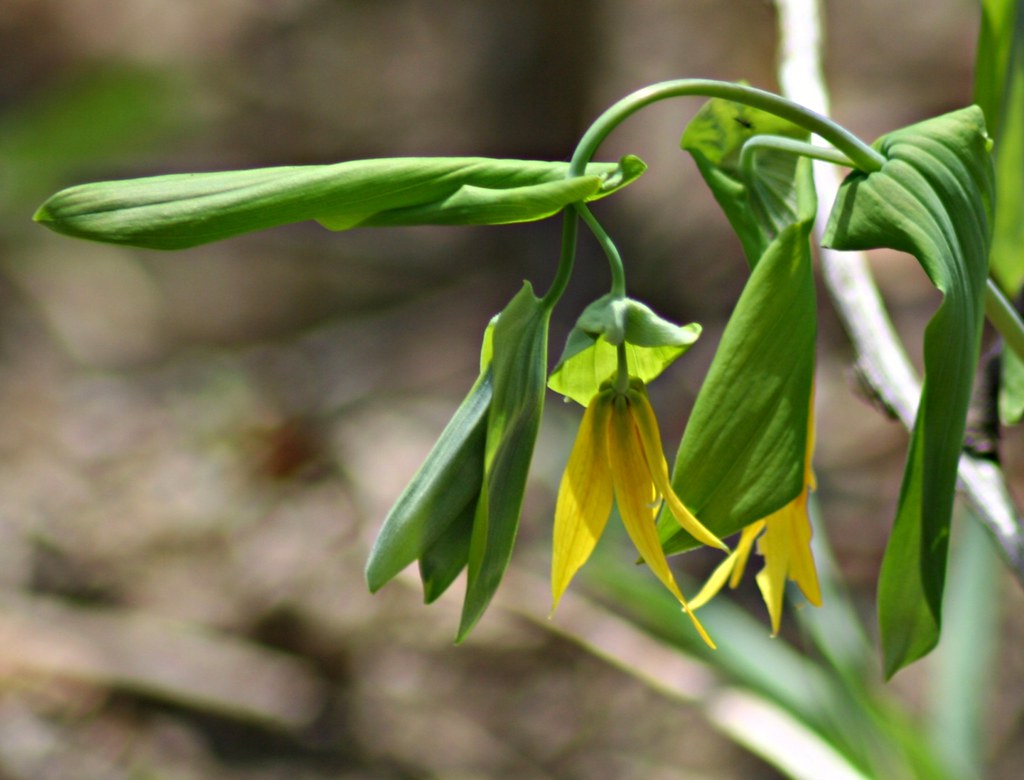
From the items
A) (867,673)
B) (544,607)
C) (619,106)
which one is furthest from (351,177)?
(544,607)

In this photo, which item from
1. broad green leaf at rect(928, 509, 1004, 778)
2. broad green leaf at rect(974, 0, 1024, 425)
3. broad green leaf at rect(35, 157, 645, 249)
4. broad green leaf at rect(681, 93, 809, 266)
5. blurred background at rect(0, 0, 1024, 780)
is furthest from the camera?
blurred background at rect(0, 0, 1024, 780)

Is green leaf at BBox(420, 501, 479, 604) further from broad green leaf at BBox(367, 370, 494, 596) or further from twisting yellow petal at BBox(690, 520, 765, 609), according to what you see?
twisting yellow petal at BBox(690, 520, 765, 609)

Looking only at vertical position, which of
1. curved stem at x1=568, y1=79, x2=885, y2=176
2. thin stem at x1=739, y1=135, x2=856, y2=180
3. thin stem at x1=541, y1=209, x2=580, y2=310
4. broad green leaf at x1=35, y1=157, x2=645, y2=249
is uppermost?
curved stem at x1=568, y1=79, x2=885, y2=176

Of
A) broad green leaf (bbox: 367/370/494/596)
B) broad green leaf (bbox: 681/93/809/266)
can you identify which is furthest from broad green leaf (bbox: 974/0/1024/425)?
broad green leaf (bbox: 367/370/494/596)

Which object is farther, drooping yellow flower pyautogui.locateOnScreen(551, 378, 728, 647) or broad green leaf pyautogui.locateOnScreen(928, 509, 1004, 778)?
broad green leaf pyautogui.locateOnScreen(928, 509, 1004, 778)

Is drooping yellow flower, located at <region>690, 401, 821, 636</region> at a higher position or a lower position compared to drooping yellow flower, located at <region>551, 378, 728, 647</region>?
lower

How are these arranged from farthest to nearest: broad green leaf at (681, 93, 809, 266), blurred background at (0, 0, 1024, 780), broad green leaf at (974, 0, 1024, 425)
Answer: blurred background at (0, 0, 1024, 780)
broad green leaf at (974, 0, 1024, 425)
broad green leaf at (681, 93, 809, 266)

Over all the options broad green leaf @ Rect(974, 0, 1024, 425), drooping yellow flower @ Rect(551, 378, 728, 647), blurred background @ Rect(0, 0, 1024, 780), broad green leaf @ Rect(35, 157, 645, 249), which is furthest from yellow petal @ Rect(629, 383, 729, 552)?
blurred background @ Rect(0, 0, 1024, 780)
